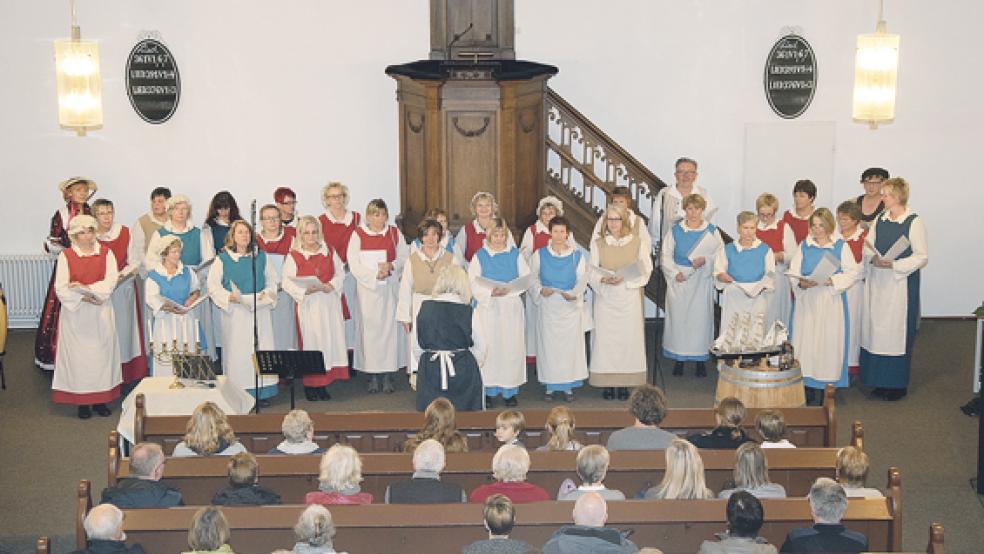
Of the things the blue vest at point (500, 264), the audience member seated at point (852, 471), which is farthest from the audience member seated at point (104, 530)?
the blue vest at point (500, 264)

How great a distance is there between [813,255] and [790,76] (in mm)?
3650

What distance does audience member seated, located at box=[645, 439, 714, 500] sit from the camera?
23.7 feet

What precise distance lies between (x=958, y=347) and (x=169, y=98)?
8552mm

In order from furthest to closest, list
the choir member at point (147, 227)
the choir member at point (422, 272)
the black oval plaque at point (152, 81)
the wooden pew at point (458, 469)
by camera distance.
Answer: the black oval plaque at point (152, 81) → the choir member at point (147, 227) → the choir member at point (422, 272) → the wooden pew at point (458, 469)

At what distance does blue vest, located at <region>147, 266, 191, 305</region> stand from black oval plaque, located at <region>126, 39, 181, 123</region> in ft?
11.9

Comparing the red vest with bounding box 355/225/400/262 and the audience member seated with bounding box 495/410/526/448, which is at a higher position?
the red vest with bounding box 355/225/400/262

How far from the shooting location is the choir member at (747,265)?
11.8 meters

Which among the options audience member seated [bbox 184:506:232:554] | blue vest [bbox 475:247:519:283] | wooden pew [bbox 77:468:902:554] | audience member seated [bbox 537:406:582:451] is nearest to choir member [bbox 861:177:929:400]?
blue vest [bbox 475:247:519:283]

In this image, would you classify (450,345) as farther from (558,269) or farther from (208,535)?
(208,535)

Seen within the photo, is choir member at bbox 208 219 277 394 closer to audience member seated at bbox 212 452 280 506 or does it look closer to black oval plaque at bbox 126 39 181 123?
black oval plaque at bbox 126 39 181 123

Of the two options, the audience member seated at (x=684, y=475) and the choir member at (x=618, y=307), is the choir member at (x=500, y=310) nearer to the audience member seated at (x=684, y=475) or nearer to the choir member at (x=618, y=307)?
the choir member at (x=618, y=307)

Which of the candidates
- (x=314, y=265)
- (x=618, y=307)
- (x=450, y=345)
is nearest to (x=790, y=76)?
(x=618, y=307)

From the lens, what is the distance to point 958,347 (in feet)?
45.1

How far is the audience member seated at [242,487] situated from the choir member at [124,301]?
4965mm
